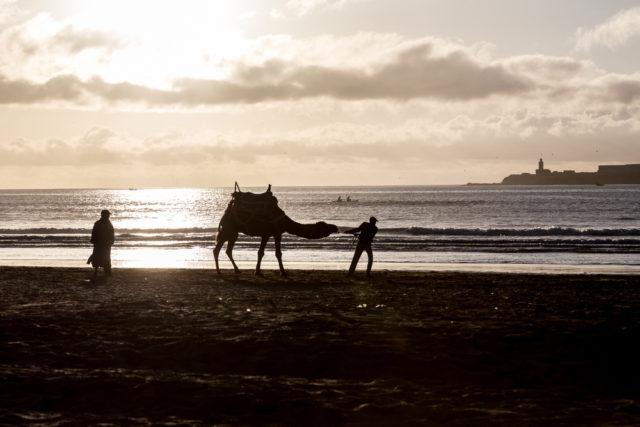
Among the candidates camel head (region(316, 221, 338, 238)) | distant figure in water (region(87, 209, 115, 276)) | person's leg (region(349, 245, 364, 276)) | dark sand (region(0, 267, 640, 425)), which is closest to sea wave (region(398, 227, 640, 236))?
person's leg (region(349, 245, 364, 276))

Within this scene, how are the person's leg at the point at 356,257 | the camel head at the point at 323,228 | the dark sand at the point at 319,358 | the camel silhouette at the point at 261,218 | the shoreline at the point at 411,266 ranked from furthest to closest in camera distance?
the shoreline at the point at 411,266
the camel silhouette at the point at 261,218
the person's leg at the point at 356,257
the camel head at the point at 323,228
the dark sand at the point at 319,358

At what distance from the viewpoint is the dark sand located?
7363 millimetres

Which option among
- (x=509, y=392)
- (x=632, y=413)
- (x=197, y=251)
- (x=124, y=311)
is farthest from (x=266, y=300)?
(x=197, y=251)

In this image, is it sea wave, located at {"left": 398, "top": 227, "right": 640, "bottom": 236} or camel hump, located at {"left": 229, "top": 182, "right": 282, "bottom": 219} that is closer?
camel hump, located at {"left": 229, "top": 182, "right": 282, "bottom": 219}

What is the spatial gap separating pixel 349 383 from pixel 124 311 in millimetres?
5970

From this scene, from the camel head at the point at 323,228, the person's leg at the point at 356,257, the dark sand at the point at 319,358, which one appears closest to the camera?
the dark sand at the point at 319,358

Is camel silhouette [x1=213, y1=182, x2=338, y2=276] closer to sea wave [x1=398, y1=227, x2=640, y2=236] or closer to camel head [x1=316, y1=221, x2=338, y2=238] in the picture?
camel head [x1=316, y1=221, x2=338, y2=238]

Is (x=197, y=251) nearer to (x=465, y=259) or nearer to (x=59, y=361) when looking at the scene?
(x=465, y=259)

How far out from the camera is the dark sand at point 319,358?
7.36 m

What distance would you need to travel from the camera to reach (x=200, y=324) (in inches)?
459

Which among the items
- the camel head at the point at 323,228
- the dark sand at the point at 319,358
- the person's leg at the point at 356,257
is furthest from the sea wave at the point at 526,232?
the dark sand at the point at 319,358

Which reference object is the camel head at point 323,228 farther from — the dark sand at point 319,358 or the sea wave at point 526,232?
the sea wave at point 526,232

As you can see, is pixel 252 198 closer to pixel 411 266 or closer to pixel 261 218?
pixel 261 218

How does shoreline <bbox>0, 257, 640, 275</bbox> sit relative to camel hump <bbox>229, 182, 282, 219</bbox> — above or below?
below
